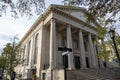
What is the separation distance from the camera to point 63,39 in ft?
79.7

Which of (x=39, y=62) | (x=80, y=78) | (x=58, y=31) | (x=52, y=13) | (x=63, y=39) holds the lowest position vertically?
(x=80, y=78)

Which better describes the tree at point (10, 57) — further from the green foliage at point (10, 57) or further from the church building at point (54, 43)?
the church building at point (54, 43)

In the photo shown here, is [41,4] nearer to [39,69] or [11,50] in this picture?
[39,69]

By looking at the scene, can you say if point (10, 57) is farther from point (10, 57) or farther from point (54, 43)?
point (54, 43)

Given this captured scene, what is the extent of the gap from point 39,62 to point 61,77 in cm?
737

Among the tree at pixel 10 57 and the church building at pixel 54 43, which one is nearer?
the church building at pixel 54 43

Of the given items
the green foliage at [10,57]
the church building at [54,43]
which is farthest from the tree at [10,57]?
the church building at [54,43]

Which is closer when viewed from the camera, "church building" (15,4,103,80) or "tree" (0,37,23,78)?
"church building" (15,4,103,80)

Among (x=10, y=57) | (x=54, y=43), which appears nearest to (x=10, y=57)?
(x=10, y=57)

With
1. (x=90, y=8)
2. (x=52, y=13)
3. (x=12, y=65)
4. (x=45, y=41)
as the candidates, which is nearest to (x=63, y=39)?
(x=45, y=41)

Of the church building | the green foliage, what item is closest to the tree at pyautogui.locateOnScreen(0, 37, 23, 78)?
the green foliage

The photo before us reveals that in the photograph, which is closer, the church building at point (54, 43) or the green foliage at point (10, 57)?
the church building at point (54, 43)

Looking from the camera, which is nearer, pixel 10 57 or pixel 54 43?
pixel 54 43

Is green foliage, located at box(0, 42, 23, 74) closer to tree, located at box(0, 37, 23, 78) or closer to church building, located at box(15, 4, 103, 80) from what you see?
tree, located at box(0, 37, 23, 78)
